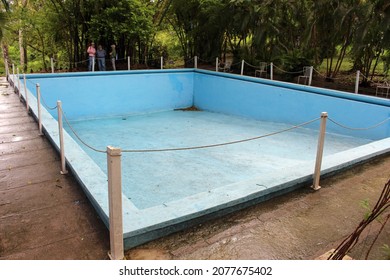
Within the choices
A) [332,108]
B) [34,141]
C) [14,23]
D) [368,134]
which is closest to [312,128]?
[332,108]

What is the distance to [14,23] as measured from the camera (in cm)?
1435

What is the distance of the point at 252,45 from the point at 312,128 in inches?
204

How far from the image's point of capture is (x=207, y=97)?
43.6ft

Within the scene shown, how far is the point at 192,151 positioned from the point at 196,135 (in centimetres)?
165

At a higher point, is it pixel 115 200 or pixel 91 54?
pixel 91 54

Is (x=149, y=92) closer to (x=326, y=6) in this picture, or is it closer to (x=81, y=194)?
(x=326, y=6)

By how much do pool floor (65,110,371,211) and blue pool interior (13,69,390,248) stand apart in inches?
0.8

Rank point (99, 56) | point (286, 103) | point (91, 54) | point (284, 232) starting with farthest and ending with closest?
point (99, 56) → point (91, 54) → point (286, 103) → point (284, 232)

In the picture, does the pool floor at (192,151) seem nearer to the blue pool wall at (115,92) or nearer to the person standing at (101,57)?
the blue pool wall at (115,92)

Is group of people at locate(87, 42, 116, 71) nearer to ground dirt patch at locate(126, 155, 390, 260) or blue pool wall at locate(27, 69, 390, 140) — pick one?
blue pool wall at locate(27, 69, 390, 140)

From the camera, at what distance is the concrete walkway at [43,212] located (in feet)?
9.18

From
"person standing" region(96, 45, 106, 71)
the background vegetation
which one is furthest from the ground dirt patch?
"person standing" region(96, 45, 106, 71)

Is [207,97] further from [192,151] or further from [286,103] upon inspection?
[192,151]

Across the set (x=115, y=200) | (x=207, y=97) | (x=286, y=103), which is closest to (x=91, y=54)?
(x=207, y=97)
